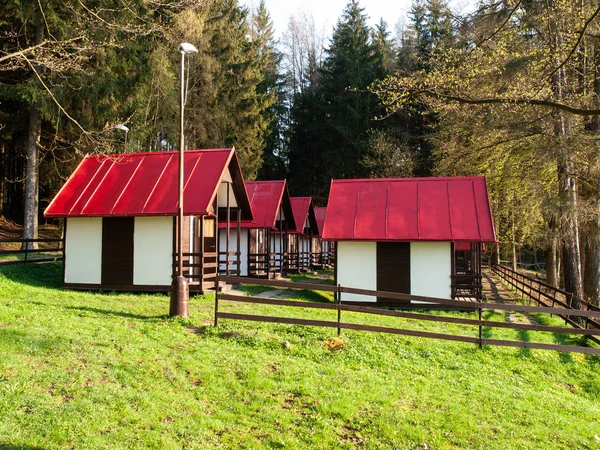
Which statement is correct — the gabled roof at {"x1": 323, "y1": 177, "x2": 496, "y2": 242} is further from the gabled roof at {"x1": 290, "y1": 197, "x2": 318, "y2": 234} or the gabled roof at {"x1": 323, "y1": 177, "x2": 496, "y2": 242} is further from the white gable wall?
the gabled roof at {"x1": 290, "y1": 197, "x2": 318, "y2": 234}

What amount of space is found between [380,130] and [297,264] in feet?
65.3

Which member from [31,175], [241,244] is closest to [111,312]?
[241,244]

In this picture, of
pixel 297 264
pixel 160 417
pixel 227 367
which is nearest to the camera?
pixel 160 417

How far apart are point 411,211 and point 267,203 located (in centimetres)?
909

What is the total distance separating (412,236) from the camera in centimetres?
1572

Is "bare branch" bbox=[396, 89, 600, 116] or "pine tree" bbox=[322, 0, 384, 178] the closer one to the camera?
"bare branch" bbox=[396, 89, 600, 116]

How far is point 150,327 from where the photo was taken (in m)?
9.12

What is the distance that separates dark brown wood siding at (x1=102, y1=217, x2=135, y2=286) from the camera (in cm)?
1521

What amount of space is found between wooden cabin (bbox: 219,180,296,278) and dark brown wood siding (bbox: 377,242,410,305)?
6.99 meters

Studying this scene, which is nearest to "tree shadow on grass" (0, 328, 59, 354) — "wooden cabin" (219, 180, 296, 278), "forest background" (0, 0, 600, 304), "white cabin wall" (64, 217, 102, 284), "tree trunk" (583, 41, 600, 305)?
"forest background" (0, 0, 600, 304)

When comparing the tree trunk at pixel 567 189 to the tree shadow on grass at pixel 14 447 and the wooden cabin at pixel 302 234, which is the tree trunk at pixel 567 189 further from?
the wooden cabin at pixel 302 234

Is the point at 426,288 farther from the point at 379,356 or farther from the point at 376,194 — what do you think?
the point at 379,356

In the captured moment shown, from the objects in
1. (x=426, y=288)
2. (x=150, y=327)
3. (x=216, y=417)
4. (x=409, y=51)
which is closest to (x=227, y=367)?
(x=216, y=417)

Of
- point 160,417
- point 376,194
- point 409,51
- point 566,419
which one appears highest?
point 409,51
